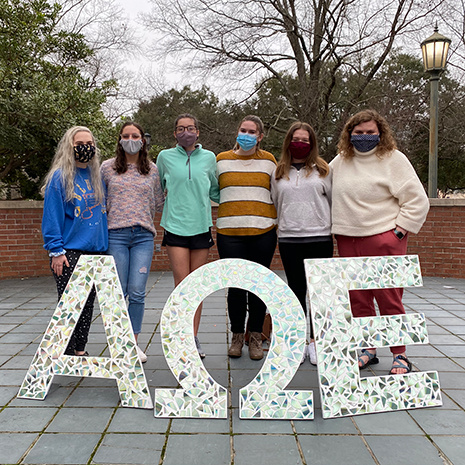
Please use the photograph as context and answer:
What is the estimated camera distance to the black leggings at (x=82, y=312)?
309cm

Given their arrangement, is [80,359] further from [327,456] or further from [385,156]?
[385,156]

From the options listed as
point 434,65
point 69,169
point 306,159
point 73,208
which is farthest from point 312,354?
point 434,65

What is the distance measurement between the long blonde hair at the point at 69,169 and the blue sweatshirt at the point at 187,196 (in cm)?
53

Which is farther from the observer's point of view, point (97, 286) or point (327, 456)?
point (97, 286)

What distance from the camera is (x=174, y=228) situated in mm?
3307

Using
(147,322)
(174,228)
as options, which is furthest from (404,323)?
(147,322)

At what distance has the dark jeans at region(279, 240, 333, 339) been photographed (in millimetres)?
3314

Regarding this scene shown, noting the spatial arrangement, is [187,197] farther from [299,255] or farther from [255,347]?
[255,347]

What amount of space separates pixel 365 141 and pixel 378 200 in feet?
1.50

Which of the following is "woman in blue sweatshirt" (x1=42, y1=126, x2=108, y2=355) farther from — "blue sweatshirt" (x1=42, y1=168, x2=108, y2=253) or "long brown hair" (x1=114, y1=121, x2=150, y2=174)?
"long brown hair" (x1=114, y1=121, x2=150, y2=174)

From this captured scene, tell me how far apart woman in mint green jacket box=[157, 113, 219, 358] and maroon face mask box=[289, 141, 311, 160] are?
649 mm

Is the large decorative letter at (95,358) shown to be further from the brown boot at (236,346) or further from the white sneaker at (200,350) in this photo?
the brown boot at (236,346)

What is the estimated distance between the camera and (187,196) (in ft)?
10.8

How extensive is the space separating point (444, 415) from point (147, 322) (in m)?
3.12
